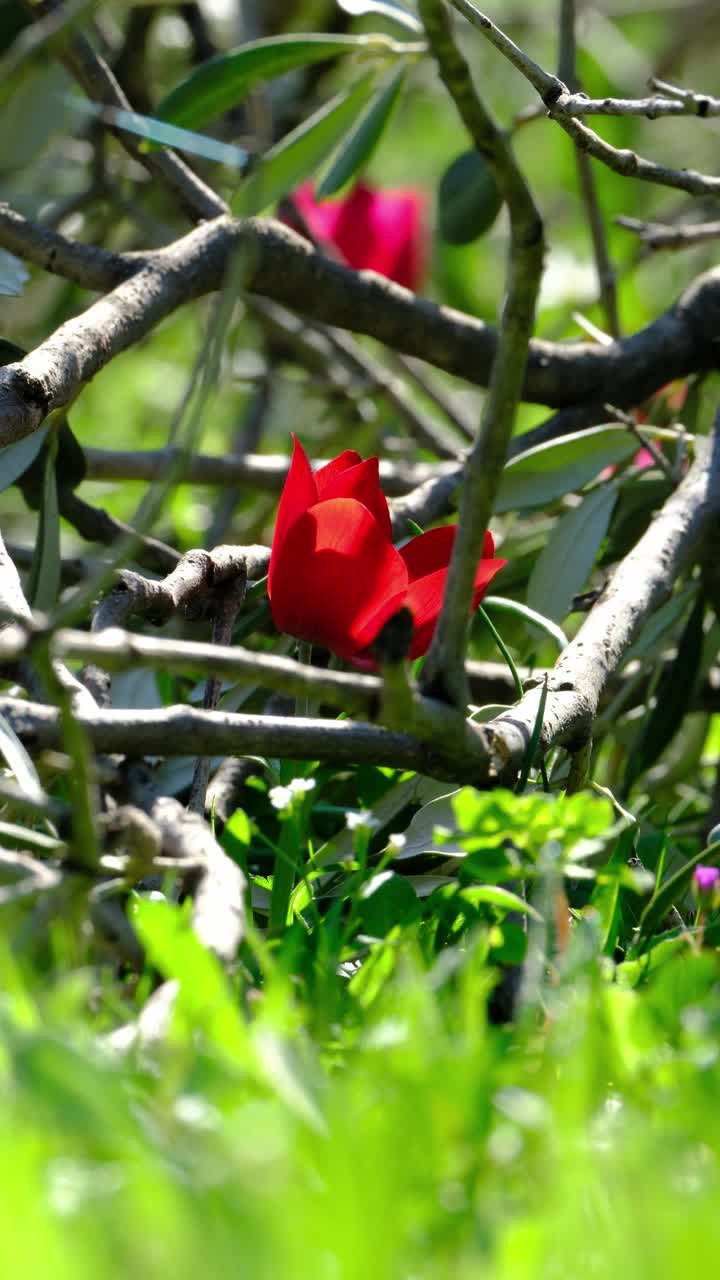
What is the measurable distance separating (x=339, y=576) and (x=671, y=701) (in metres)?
0.37

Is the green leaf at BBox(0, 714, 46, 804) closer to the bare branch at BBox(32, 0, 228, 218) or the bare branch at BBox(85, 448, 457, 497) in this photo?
the bare branch at BBox(32, 0, 228, 218)

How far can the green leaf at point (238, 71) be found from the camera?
818 millimetres

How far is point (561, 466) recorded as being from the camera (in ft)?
2.94

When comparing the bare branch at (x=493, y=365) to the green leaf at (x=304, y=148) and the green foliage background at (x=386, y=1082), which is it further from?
the green leaf at (x=304, y=148)

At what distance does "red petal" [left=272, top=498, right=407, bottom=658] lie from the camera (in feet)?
1.77

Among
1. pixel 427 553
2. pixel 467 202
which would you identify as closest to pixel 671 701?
pixel 427 553

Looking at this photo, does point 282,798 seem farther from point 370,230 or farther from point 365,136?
point 370,230

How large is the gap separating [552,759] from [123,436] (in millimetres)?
1624

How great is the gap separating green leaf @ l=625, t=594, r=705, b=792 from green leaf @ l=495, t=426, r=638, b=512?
110 mm

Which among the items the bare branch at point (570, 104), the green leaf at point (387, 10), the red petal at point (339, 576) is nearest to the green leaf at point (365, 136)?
the green leaf at point (387, 10)

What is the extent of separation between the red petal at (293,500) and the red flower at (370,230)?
112 centimetres

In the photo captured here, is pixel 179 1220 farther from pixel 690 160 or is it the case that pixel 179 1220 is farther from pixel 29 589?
pixel 690 160

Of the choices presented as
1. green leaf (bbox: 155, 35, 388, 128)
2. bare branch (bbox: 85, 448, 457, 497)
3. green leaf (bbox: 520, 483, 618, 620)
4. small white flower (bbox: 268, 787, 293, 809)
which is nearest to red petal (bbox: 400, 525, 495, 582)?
small white flower (bbox: 268, 787, 293, 809)

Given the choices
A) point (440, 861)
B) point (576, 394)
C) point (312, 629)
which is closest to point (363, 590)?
point (312, 629)
